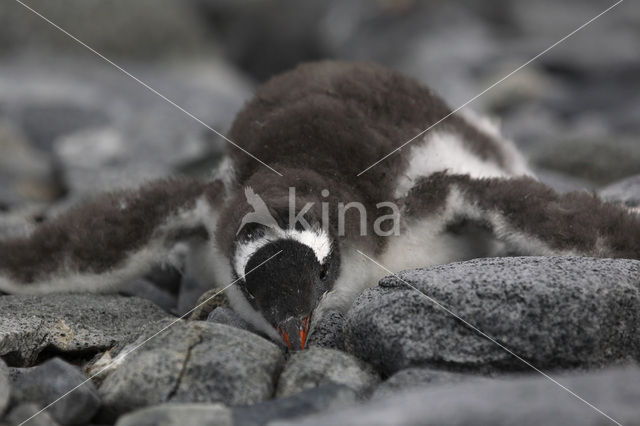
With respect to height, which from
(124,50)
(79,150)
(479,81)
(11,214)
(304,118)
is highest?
(479,81)

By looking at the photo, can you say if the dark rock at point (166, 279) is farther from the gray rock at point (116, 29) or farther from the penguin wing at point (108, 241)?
the gray rock at point (116, 29)

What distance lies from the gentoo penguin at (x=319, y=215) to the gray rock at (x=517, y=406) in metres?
1.18

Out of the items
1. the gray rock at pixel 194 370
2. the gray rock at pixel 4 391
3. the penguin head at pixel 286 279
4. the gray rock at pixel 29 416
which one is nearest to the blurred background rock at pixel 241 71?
the penguin head at pixel 286 279

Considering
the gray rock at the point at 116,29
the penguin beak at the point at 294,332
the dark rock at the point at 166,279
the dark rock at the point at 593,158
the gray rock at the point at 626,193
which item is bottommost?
the dark rock at the point at 166,279

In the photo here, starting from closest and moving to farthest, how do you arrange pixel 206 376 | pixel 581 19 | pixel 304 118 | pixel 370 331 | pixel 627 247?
pixel 206 376
pixel 370 331
pixel 627 247
pixel 304 118
pixel 581 19

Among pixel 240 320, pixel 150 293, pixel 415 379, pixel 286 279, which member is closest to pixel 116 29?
pixel 150 293

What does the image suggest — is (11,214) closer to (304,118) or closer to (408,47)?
(304,118)

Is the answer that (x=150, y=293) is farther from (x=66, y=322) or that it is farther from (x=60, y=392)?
(x=60, y=392)

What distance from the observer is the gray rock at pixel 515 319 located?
3256 millimetres

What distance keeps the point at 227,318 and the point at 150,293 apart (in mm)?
1469

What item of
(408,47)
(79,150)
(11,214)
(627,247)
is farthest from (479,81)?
(627,247)

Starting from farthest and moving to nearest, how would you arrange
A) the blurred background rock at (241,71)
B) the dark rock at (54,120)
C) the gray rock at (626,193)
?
the dark rock at (54,120) < the blurred background rock at (241,71) < the gray rock at (626,193)

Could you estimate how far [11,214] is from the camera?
686 centimetres

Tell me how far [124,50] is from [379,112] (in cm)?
1116
